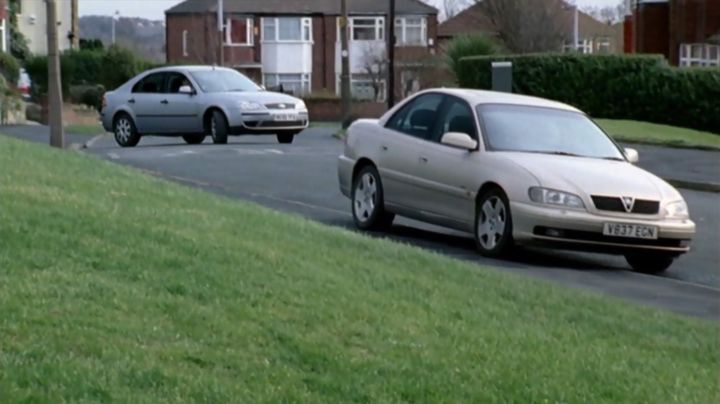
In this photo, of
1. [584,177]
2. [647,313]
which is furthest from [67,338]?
[584,177]

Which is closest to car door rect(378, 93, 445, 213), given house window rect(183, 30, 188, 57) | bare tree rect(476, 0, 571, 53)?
bare tree rect(476, 0, 571, 53)

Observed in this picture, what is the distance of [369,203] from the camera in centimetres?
1441

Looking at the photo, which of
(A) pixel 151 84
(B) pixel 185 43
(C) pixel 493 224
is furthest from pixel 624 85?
(B) pixel 185 43

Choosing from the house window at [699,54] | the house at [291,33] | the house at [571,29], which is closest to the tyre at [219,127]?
the house window at [699,54]

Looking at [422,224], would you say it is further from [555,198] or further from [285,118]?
[285,118]

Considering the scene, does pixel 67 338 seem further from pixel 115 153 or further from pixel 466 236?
pixel 115 153

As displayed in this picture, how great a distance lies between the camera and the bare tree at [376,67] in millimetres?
68750

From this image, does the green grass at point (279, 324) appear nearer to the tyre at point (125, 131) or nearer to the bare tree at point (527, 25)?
the tyre at point (125, 131)

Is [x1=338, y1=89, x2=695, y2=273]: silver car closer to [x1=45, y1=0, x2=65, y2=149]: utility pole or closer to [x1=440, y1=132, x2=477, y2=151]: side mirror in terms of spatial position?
[x1=440, y1=132, x2=477, y2=151]: side mirror

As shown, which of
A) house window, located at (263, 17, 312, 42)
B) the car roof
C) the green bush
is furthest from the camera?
house window, located at (263, 17, 312, 42)

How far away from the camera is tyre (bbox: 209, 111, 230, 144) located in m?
26.5

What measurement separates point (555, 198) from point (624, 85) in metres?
25.8

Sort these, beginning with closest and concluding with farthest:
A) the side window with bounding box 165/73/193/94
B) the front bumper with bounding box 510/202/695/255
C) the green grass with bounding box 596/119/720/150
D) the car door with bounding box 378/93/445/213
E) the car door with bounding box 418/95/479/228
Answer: the front bumper with bounding box 510/202/695/255, the car door with bounding box 418/95/479/228, the car door with bounding box 378/93/445/213, the side window with bounding box 165/73/193/94, the green grass with bounding box 596/119/720/150

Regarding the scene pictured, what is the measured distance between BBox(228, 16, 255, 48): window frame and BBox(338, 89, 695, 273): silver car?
218 feet
